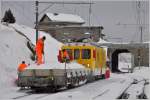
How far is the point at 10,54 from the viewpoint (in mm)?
40750

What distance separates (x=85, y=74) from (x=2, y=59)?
7229 mm

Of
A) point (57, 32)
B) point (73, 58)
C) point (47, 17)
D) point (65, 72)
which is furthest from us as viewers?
point (47, 17)

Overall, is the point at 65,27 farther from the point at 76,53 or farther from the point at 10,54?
the point at 76,53

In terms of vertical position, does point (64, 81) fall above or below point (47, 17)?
below

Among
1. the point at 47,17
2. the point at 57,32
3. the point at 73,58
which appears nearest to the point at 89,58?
the point at 73,58

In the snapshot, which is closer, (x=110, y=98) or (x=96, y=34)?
(x=110, y=98)

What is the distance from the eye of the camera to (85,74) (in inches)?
1320

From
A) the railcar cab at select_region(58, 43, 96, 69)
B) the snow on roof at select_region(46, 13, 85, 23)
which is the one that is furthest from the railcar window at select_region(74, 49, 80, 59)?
the snow on roof at select_region(46, 13, 85, 23)

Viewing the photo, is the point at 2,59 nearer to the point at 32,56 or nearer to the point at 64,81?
the point at 32,56

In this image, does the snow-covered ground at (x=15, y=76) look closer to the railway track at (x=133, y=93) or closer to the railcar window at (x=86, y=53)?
the railway track at (x=133, y=93)

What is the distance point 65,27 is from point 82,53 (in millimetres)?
91338

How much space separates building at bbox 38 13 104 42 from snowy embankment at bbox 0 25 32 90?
63.9 metres

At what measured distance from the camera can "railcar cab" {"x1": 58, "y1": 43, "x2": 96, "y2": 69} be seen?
36.5m

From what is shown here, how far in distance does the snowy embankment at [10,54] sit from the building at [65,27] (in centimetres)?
6391
